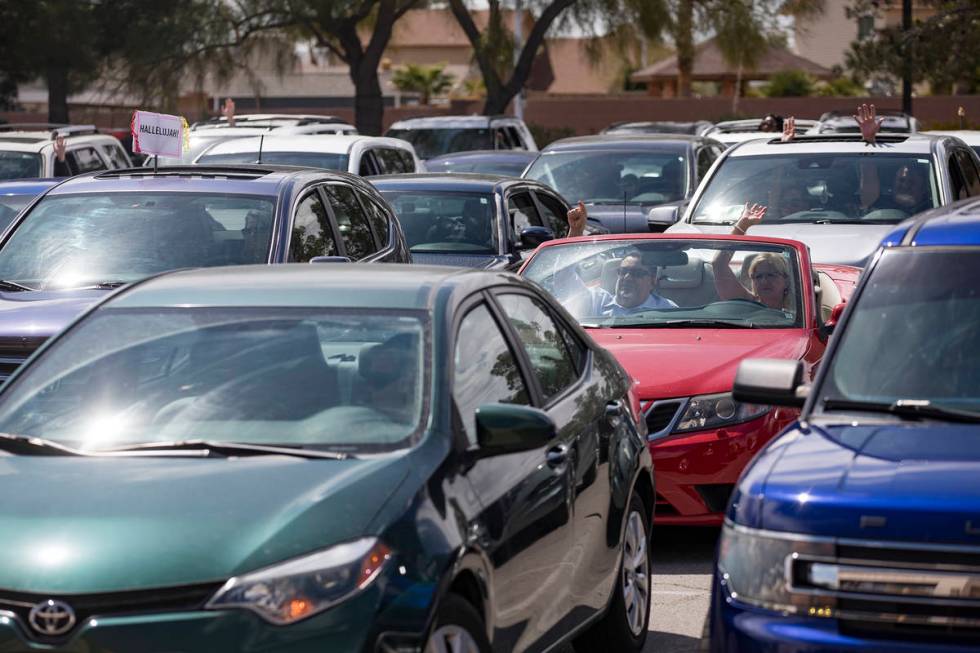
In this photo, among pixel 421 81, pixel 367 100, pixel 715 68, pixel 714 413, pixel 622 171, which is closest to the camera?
pixel 714 413

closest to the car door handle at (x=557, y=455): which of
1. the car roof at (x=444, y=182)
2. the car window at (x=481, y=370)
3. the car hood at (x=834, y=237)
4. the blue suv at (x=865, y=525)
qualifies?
the car window at (x=481, y=370)

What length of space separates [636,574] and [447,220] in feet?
27.0

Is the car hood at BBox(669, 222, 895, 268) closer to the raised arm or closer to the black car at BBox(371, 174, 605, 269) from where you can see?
the black car at BBox(371, 174, 605, 269)

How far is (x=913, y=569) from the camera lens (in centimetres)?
465

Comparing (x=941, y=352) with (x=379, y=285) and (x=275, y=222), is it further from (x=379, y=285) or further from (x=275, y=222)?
(x=275, y=222)

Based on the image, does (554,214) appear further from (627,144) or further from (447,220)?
(627,144)

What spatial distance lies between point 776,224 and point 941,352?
26.1 feet

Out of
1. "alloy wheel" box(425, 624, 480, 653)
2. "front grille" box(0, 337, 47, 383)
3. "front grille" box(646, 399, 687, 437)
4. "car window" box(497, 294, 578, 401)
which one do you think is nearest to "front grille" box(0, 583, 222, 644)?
"alloy wheel" box(425, 624, 480, 653)

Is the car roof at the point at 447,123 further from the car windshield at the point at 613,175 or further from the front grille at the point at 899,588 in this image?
the front grille at the point at 899,588

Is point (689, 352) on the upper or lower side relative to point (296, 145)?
lower

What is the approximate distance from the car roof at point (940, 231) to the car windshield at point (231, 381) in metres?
1.74

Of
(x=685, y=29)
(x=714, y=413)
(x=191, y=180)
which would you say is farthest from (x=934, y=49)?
(x=714, y=413)

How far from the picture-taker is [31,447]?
5.33 metres

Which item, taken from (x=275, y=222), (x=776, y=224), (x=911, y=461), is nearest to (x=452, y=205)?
(x=776, y=224)
